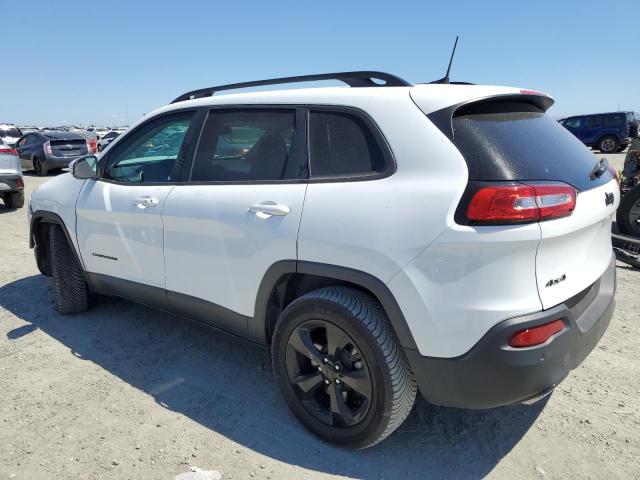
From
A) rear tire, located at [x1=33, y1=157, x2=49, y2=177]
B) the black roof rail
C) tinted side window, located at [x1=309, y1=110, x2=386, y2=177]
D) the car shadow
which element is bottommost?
rear tire, located at [x1=33, y1=157, x2=49, y2=177]

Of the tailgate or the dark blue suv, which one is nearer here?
the tailgate

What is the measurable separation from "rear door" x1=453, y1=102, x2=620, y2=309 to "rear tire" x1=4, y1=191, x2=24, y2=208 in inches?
387

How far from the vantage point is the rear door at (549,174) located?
6.41ft

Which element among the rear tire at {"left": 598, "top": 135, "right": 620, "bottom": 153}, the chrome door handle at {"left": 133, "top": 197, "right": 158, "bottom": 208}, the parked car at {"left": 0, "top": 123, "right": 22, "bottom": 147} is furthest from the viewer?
the rear tire at {"left": 598, "top": 135, "right": 620, "bottom": 153}

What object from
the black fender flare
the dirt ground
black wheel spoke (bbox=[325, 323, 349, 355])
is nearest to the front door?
the black fender flare

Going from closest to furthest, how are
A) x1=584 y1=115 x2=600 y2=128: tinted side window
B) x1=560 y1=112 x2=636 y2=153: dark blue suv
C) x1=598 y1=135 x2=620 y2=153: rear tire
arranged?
x1=560 y1=112 x2=636 y2=153: dark blue suv < x1=598 y1=135 x2=620 y2=153: rear tire < x1=584 y1=115 x2=600 y2=128: tinted side window

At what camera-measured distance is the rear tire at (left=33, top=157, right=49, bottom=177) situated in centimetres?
1553

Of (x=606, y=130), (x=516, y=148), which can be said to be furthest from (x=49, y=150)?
(x=606, y=130)

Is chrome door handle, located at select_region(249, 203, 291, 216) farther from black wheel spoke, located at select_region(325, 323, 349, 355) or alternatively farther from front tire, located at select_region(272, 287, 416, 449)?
black wheel spoke, located at select_region(325, 323, 349, 355)

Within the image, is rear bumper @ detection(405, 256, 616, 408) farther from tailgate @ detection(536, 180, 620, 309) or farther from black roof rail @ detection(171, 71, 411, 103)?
black roof rail @ detection(171, 71, 411, 103)

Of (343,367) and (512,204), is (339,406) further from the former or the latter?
(512,204)

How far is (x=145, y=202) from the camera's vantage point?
3.17 m

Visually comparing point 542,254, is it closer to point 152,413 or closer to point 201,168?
point 201,168

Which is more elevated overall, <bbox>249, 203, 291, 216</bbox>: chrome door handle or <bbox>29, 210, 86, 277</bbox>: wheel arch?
<bbox>249, 203, 291, 216</bbox>: chrome door handle
